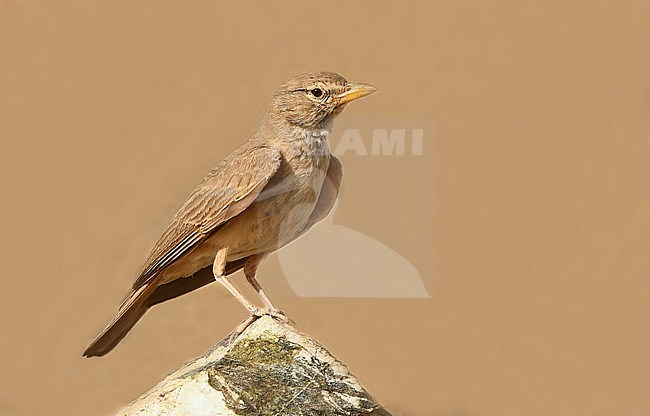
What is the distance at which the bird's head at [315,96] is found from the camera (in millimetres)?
7934


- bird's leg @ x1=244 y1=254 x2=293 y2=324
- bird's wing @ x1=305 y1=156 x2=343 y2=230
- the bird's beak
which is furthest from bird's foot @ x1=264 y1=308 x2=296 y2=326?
the bird's beak

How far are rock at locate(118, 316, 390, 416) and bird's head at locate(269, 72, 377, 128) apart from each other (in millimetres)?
1784

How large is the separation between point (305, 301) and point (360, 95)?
6.48 feet

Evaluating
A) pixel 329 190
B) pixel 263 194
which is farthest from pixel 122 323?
pixel 329 190

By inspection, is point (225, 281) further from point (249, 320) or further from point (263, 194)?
point (263, 194)

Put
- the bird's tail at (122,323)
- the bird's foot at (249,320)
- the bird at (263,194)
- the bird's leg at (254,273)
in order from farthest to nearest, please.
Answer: the bird's tail at (122,323) → the bird's leg at (254,273) → the bird at (263,194) → the bird's foot at (249,320)

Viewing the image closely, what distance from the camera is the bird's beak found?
7859mm

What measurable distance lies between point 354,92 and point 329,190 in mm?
960

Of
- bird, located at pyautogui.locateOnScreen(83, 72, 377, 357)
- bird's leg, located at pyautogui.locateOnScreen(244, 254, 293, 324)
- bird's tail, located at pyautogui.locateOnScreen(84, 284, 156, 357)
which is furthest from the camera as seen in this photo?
bird's tail, located at pyautogui.locateOnScreen(84, 284, 156, 357)

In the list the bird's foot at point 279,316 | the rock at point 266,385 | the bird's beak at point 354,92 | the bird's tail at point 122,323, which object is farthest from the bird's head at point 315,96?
the bird's tail at point 122,323

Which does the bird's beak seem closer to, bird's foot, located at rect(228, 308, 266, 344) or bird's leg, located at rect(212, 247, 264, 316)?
bird's leg, located at rect(212, 247, 264, 316)

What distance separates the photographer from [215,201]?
25.8 ft

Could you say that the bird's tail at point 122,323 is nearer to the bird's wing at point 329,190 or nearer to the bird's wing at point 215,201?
the bird's wing at point 215,201

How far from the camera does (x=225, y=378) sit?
23.0 ft
